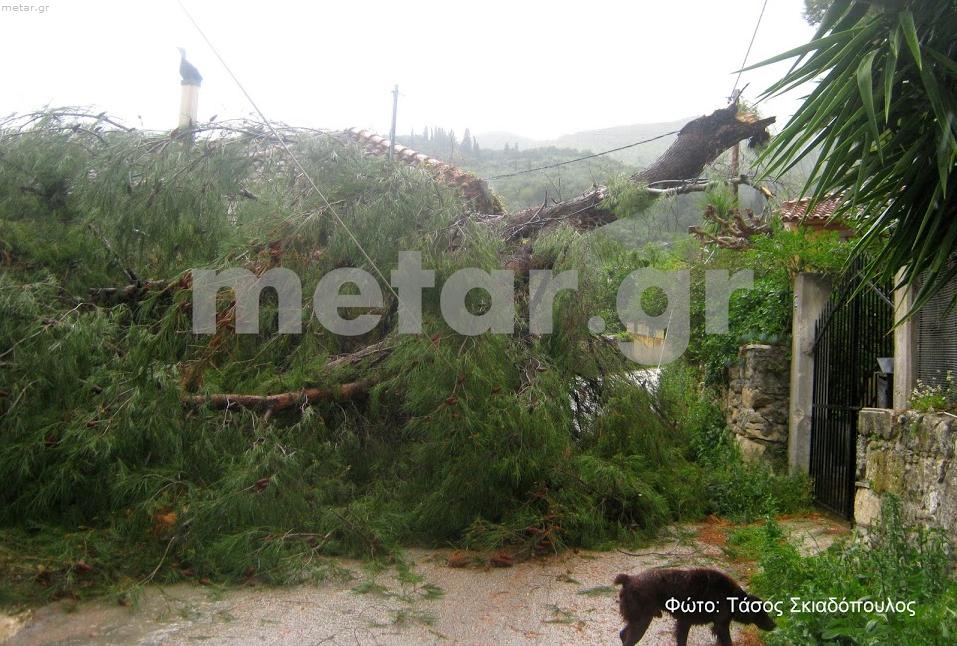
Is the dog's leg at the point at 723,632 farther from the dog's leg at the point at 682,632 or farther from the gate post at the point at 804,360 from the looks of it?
the gate post at the point at 804,360

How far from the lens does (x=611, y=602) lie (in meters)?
3.30

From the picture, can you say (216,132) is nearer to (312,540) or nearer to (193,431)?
(193,431)

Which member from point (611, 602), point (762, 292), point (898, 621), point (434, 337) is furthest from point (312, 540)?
point (762, 292)

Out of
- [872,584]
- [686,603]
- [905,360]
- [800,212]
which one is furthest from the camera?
[800,212]

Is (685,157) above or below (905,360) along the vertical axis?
above

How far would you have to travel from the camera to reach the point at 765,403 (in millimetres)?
6398

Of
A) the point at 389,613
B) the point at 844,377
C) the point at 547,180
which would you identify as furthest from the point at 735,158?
the point at 389,613

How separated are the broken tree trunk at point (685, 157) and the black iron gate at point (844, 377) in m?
1.70

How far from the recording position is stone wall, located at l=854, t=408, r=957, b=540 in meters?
3.25

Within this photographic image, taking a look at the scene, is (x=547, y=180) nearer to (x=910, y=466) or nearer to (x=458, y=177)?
(x=458, y=177)

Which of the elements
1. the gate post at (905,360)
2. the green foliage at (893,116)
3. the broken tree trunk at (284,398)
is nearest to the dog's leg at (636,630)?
the green foliage at (893,116)

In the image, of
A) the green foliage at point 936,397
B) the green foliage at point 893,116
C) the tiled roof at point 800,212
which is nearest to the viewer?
the green foliage at point 893,116

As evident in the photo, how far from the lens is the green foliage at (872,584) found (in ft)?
8.34

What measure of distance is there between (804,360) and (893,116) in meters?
3.23
